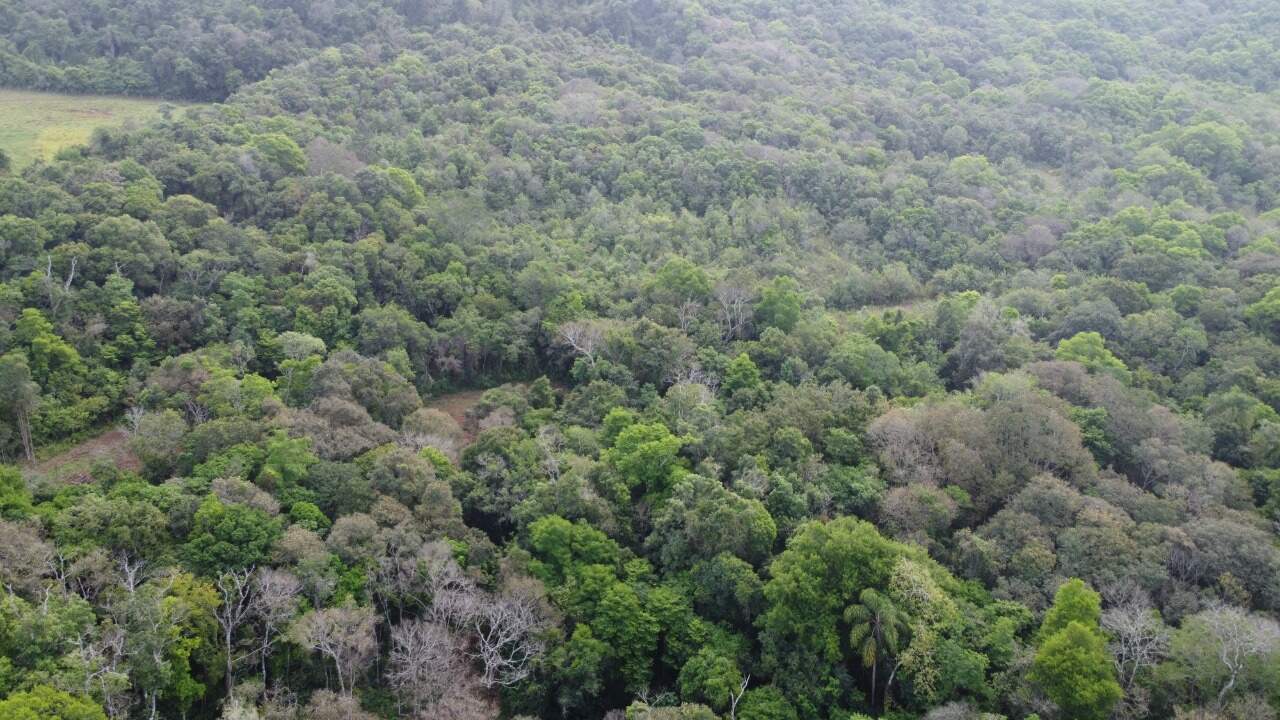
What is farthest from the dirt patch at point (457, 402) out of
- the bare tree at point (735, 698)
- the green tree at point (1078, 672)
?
the green tree at point (1078, 672)

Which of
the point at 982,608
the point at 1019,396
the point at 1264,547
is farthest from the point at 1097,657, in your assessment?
the point at 1019,396

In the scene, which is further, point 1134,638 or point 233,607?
point 233,607

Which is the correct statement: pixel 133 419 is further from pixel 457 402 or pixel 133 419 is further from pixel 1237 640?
pixel 1237 640

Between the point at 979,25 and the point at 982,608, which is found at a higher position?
the point at 979,25

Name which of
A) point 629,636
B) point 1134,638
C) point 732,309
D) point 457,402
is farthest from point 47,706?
point 732,309

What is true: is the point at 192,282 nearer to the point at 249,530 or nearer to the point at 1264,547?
the point at 249,530

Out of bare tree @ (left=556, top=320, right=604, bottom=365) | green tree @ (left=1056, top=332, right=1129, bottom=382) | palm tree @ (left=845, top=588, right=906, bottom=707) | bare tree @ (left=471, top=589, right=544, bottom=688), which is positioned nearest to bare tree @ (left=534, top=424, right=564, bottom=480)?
bare tree @ (left=556, top=320, right=604, bottom=365)
